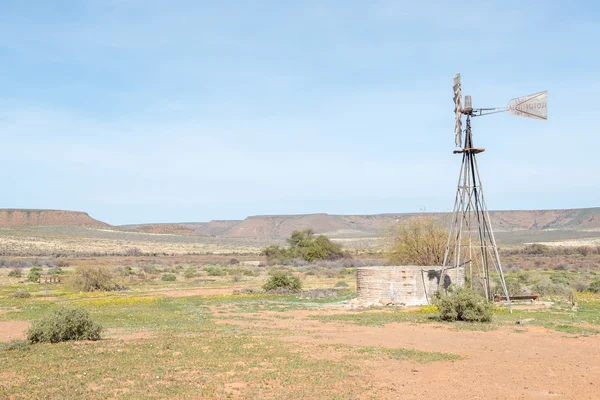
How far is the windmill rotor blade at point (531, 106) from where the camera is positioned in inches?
909

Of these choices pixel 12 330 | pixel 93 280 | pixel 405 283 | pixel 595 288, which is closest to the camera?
pixel 12 330

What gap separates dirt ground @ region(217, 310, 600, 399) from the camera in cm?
1098

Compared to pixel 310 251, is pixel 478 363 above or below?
below

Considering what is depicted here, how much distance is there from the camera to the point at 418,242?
38500mm

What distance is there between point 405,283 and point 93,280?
21.3m

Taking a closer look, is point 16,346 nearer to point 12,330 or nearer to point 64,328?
point 64,328

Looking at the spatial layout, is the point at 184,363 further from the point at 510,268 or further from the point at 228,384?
the point at 510,268

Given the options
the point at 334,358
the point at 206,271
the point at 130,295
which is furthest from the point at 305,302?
the point at 206,271

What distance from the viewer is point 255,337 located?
1717cm

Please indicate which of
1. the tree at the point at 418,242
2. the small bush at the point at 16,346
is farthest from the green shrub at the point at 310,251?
the small bush at the point at 16,346

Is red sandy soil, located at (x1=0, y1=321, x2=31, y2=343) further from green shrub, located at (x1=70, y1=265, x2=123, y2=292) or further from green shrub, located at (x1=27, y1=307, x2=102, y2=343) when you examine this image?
green shrub, located at (x1=70, y1=265, x2=123, y2=292)

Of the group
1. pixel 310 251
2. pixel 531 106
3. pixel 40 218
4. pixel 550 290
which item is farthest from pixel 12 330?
pixel 40 218

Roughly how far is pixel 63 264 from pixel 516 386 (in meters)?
59.7

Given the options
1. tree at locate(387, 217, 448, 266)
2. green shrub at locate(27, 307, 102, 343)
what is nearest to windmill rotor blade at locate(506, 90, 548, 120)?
tree at locate(387, 217, 448, 266)
